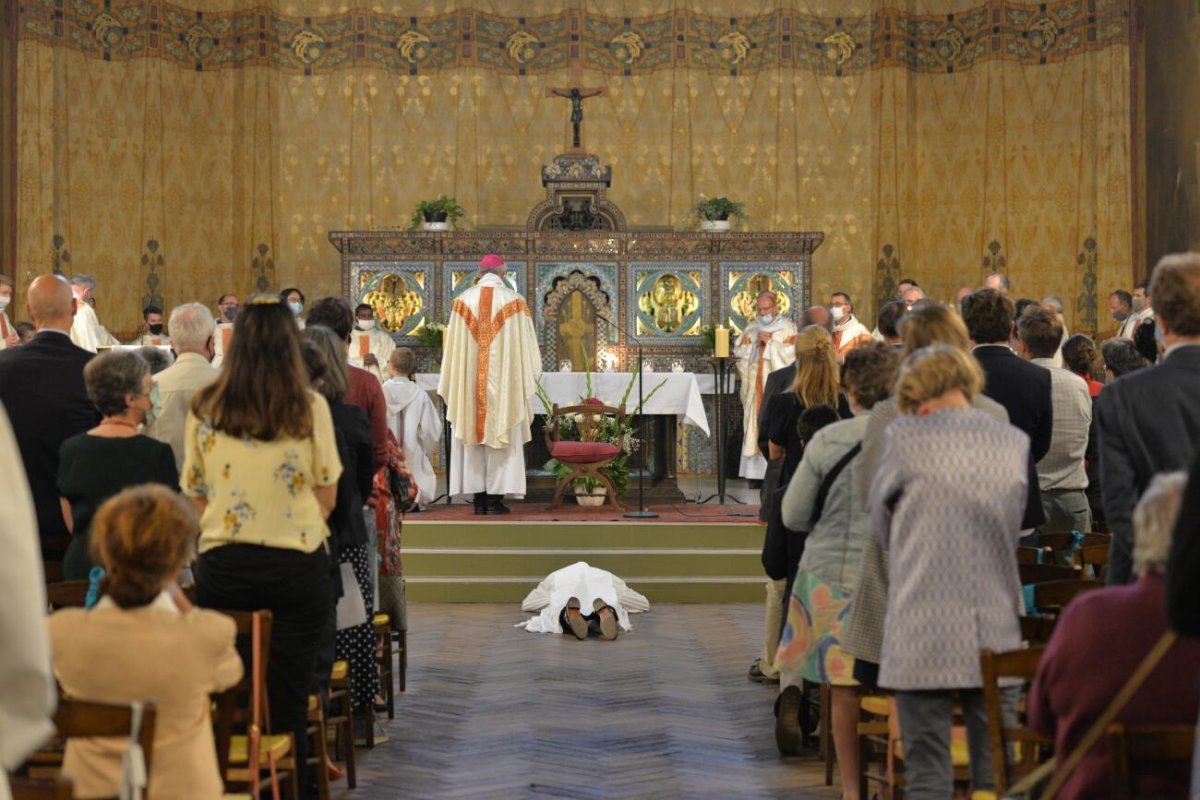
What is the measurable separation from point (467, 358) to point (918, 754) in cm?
879

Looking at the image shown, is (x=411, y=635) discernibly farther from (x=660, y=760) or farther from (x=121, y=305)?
(x=121, y=305)

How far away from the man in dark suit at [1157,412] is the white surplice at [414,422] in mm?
8146

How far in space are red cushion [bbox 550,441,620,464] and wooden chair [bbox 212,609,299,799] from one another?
23.6ft

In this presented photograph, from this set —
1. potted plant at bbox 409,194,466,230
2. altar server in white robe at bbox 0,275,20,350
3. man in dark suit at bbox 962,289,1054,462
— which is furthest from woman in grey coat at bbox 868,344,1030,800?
potted plant at bbox 409,194,466,230

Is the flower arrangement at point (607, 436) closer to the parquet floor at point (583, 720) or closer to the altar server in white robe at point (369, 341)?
the altar server in white robe at point (369, 341)

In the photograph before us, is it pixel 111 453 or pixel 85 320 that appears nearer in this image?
pixel 111 453

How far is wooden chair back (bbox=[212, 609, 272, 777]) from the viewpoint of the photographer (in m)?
3.90

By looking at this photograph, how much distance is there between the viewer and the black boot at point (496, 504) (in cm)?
1240

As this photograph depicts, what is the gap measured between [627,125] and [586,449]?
7.35 meters

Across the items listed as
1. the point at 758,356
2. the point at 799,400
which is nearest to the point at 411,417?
the point at 758,356

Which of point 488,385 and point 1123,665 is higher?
point 488,385

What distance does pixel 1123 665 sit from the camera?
3.30 m

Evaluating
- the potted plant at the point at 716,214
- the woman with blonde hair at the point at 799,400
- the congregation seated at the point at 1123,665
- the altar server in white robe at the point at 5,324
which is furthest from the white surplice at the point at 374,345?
the congregation seated at the point at 1123,665

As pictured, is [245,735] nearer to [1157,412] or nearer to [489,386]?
[1157,412]
